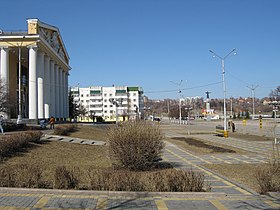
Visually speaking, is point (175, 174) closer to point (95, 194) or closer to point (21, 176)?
point (95, 194)

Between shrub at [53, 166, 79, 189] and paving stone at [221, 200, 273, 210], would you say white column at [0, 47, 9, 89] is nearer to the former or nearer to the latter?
shrub at [53, 166, 79, 189]

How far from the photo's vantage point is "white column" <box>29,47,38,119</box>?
47.5 metres

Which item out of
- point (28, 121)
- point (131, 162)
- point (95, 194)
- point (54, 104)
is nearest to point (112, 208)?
point (95, 194)

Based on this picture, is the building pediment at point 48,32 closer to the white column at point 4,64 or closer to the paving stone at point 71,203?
the white column at point 4,64

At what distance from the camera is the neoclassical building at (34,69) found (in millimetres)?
47531

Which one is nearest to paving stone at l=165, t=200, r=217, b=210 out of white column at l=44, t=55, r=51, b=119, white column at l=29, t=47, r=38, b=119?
white column at l=29, t=47, r=38, b=119

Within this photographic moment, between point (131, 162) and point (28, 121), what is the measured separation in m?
37.0

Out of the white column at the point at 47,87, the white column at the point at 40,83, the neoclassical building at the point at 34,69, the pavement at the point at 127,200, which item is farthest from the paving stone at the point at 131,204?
the white column at the point at 47,87

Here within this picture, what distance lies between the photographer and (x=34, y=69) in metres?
48.0

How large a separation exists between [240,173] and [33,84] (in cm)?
4046

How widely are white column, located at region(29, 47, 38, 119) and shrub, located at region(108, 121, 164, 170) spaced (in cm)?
3756

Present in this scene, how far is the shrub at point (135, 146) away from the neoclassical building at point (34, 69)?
101ft

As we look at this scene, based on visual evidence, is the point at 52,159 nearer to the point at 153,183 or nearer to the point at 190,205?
the point at 153,183

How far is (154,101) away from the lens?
183250mm
